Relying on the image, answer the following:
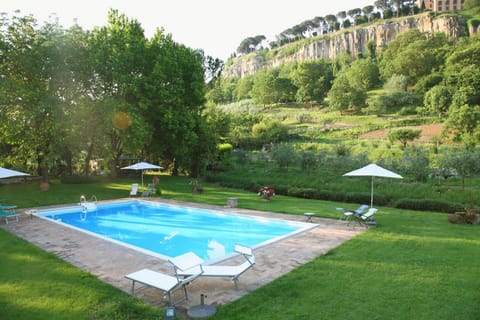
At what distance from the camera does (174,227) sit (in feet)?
40.7

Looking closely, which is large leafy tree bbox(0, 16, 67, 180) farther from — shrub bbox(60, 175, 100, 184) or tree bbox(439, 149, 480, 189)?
tree bbox(439, 149, 480, 189)

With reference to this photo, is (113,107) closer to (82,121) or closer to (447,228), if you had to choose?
(82,121)

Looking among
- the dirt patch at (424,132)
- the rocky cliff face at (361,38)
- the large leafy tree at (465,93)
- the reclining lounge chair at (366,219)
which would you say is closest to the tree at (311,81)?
the large leafy tree at (465,93)

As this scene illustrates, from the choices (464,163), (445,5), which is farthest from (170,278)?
(445,5)

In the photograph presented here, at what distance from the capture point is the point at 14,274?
22.1 feet

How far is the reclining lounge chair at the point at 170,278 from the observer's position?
5391 mm

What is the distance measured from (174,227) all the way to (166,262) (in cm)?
488

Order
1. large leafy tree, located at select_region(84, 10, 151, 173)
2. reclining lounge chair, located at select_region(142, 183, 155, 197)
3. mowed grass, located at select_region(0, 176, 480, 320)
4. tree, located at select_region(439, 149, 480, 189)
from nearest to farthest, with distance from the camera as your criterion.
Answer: mowed grass, located at select_region(0, 176, 480, 320) < tree, located at select_region(439, 149, 480, 189) < reclining lounge chair, located at select_region(142, 183, 155, 197) < large leafy tree, located at select_region(84, 10, 151, 173)

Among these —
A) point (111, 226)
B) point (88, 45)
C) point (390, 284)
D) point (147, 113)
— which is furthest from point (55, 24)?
point (390, 284)

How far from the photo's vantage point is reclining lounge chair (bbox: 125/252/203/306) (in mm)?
5391

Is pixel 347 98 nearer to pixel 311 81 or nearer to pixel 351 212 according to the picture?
pixel 311 81

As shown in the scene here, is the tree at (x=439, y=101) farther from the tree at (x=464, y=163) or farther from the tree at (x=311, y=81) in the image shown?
the tree at (x=464, y=163)

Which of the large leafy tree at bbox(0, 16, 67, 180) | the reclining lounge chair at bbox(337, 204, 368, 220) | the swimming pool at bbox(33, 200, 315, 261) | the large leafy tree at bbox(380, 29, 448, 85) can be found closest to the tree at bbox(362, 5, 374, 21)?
the large leafy tree at bbox(380, 29, 448, 85)

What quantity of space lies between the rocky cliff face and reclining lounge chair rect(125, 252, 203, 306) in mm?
106458
